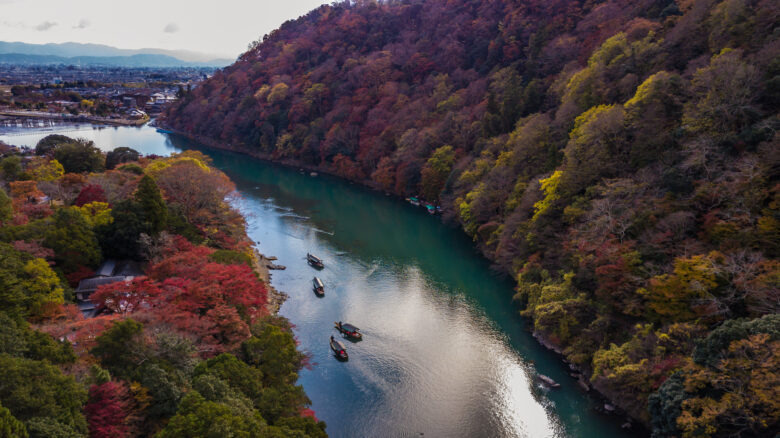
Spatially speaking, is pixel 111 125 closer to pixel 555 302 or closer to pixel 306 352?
pixel 306 352

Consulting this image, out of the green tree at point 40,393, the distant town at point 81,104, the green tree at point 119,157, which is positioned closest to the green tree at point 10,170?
the green tree at point 119,157

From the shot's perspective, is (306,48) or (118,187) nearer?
(118,187)

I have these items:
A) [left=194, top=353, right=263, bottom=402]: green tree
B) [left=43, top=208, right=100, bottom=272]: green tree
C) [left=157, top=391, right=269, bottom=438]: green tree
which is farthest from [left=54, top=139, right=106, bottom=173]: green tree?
[left=157, top=391, right=269, bottom=438]: green tree

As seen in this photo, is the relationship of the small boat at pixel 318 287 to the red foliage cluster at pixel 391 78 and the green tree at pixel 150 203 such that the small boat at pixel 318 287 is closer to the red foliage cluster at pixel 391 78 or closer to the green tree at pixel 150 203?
the green tree at pixel 150 203

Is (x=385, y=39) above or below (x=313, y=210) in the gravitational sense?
above

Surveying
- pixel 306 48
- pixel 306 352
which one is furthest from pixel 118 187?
pixel 306 48
